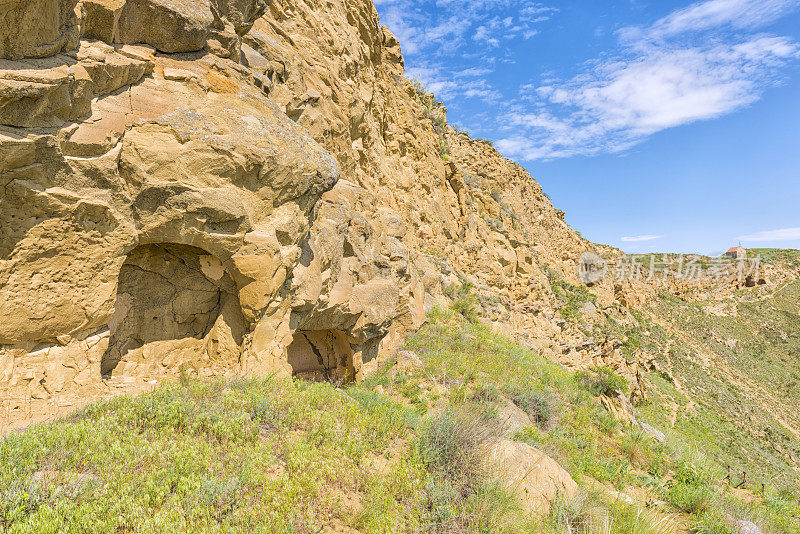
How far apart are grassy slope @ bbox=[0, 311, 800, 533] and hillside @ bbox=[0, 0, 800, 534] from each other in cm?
2

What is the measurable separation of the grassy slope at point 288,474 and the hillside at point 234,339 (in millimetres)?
25

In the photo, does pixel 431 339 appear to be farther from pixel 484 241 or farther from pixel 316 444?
pixel 484 241

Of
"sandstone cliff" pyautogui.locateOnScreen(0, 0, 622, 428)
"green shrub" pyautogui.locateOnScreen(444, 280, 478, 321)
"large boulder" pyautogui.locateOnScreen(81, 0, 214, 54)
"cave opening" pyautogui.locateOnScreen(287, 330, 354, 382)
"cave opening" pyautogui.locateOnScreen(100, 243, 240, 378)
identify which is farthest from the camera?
"green shrub" pyautogui.locateOnScreen(444, 280, 478, 321)

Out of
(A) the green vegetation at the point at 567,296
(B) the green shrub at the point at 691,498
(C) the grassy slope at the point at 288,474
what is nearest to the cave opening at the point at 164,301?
(C) the grassy slope at the point at 288,474

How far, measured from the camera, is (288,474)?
3645mm

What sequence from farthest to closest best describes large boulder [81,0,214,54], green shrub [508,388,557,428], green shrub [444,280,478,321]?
green shrub [444,280,478,321] → green shrub [508,388,557,428] → large boulder [81,0,214,54]

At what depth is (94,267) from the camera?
4160mm

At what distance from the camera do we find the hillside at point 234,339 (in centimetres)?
338

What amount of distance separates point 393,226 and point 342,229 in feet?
13.6

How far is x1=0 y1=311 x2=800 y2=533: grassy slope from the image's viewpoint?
287 centimetres

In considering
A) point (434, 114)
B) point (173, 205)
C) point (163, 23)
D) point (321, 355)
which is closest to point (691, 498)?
point (321, 355)

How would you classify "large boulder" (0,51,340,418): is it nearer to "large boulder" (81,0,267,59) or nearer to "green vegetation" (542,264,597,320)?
"large boulder" (81,0,267,59)

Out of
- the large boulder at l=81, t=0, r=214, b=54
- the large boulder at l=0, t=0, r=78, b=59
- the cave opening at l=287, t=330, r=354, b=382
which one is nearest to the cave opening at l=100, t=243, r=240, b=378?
the large boulder at l=0, t=0, r=78, b=59

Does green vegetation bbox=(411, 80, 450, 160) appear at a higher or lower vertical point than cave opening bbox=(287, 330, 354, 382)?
higher
